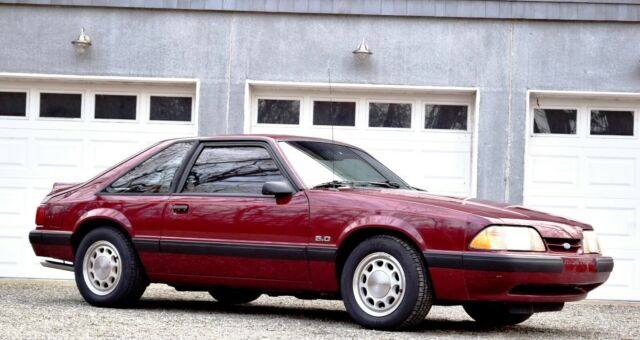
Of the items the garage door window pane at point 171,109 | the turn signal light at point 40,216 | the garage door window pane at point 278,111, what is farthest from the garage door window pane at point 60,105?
the turn signal light at point 40,216

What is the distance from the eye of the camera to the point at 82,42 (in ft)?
47.1

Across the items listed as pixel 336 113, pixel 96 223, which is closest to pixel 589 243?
pixel 96 223

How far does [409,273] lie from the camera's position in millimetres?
7977

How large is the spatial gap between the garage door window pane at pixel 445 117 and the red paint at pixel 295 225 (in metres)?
5.25

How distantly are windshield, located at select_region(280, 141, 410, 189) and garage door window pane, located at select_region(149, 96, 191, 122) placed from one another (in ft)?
17.2

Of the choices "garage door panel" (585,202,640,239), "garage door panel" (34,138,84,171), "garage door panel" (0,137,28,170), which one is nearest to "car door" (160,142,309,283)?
"garage door panel" (34,138,84,171)

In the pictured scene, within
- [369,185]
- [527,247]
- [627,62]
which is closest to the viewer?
[527,247]

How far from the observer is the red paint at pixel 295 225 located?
7953 millimetres

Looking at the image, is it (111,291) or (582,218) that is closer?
(111,291)

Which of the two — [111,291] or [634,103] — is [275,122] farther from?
Answer: [111,291]

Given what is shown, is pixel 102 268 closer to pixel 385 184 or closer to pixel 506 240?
pixel 385 184

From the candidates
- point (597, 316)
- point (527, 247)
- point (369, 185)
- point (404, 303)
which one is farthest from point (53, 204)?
point (597, 316)

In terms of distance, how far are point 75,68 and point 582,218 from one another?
20.3 ft

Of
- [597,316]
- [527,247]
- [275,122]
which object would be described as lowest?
[597,316]
